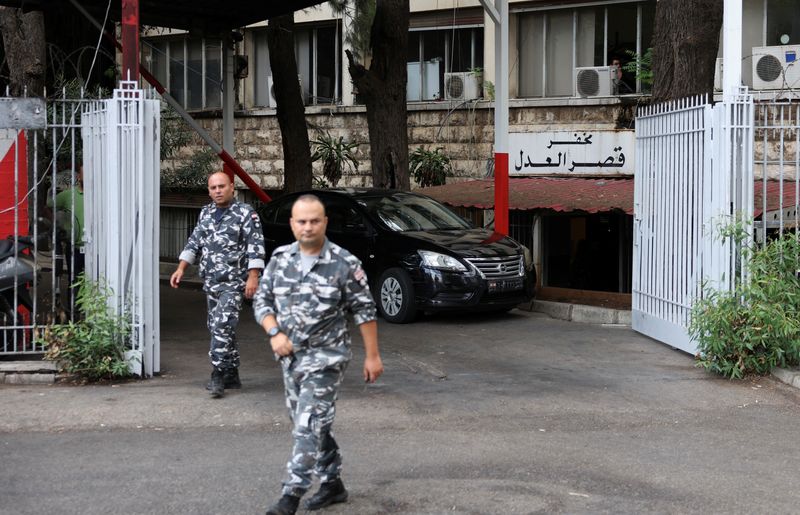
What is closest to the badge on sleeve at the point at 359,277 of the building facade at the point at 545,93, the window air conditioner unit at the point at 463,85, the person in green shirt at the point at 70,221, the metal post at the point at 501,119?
the person in green shirt at the point at 70,221

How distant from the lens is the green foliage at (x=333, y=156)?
22.1 metres

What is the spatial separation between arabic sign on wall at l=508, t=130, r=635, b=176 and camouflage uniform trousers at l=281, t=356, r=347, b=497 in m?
14.8

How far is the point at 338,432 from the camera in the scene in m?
7.41

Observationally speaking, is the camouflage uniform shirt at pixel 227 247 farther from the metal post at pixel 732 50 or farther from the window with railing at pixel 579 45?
the window with railing at pixel 579 45

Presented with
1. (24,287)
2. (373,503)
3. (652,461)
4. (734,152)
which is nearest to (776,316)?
(734,152)

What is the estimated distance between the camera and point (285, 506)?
17.3 feet

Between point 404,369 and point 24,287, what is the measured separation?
11.4 ft

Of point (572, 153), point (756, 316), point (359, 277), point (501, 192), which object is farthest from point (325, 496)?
point (572, 153)

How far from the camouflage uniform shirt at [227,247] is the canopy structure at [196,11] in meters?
6.78

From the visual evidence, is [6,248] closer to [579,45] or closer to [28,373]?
[28,373]

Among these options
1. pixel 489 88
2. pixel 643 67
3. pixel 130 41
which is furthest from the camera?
pixel 489 88

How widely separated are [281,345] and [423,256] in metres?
7.49

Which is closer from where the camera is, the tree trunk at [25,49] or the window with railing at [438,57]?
the tree trunk at [25,49]

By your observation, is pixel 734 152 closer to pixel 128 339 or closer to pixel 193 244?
pixel 193 244
